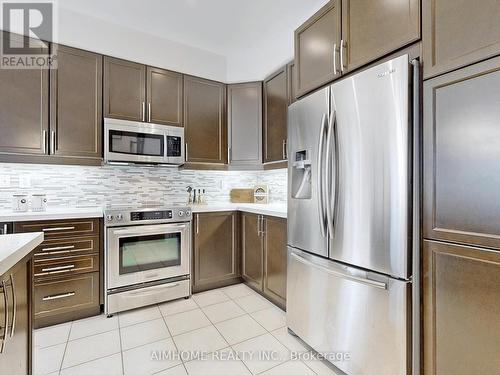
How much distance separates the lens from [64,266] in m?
2.18

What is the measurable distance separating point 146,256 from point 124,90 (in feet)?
5.44

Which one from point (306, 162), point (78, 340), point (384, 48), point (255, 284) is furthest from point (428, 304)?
point (78, 340)

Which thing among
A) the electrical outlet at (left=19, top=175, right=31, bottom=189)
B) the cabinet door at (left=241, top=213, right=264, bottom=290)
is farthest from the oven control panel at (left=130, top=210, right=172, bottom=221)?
the electrical outlet at (left=19, top=175, right=31, bottom=189)

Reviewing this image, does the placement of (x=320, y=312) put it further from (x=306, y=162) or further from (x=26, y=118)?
(x=26, y=118)

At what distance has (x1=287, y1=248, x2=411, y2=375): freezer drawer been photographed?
1283 mm

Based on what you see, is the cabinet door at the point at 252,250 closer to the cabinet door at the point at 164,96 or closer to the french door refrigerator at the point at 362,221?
the french door refrigerator at the point at 362,221

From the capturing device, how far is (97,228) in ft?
7.56

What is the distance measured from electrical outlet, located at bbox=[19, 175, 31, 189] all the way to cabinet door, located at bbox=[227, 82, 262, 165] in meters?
2.00

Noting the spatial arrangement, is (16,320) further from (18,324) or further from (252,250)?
(252,250)

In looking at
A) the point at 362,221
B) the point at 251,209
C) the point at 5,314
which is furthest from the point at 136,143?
the point at 362,221

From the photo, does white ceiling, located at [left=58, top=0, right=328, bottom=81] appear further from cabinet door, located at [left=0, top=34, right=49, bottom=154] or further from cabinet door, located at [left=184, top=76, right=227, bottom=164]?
cabinet door, located at [left=0, top=34, right=49, bottom=154]

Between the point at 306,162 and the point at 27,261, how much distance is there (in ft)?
5.30

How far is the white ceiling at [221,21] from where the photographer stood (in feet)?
7.75

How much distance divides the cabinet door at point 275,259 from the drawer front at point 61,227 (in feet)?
5.04
